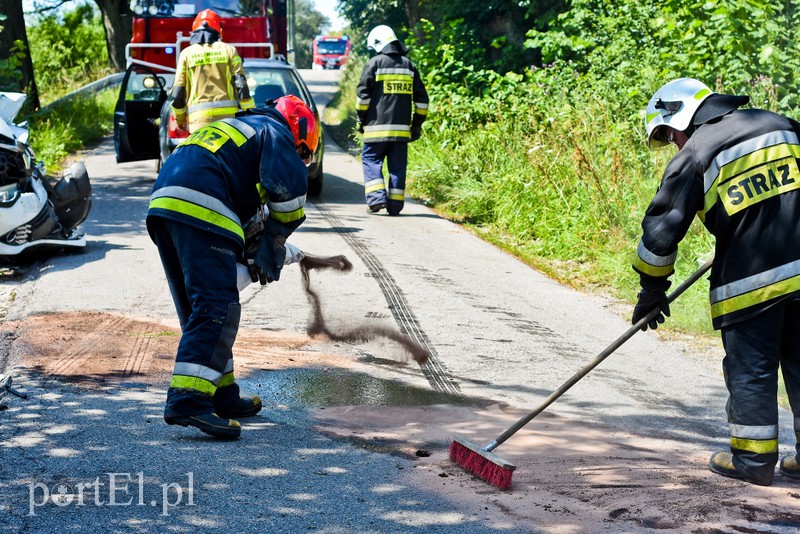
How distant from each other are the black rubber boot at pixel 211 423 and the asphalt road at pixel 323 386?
57mm

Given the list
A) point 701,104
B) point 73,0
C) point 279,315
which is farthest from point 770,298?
point 73,0

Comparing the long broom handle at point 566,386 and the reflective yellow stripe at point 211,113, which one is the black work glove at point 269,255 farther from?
the reflective yellow stripe at point 211,113

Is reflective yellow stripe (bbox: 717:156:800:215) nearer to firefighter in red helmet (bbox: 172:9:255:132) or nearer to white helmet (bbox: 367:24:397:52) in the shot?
firefighter in red helmet (bbox: 172:9:255:132)

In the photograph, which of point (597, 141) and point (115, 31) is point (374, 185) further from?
point (115, 31)

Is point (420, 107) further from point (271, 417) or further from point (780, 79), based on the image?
point (271, 417)

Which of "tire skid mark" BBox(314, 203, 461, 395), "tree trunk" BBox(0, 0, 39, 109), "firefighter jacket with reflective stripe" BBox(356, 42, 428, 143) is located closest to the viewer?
"tire skid mark" BBox(314, 203, 461, 395)

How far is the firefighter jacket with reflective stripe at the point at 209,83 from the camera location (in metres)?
9.53

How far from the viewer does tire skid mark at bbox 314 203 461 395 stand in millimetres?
5629

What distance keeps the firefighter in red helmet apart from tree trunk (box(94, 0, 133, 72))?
16.7m

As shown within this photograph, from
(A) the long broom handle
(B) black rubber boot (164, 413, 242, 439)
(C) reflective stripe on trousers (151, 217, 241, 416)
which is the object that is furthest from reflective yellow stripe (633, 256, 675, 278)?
(B) black rubber boot (164, 413, 242, 439)

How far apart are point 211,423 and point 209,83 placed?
19.4ft

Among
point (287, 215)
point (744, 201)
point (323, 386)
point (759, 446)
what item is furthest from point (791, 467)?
point (287, 215)

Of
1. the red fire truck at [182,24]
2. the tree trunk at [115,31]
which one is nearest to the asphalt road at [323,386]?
the red fire truck at [182,24]
